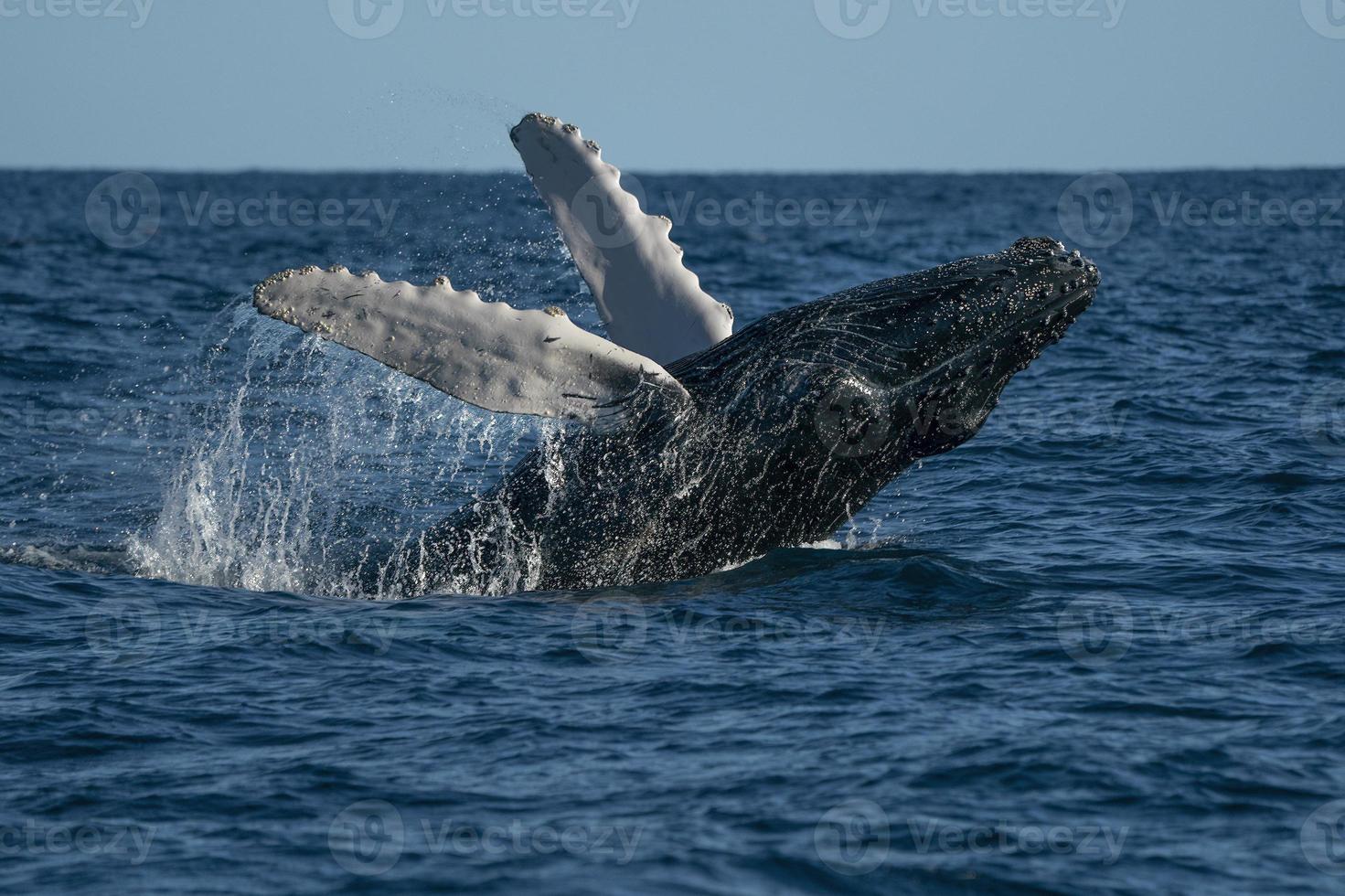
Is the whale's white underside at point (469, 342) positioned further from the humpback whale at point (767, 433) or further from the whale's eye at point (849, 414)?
the whale's eye at point (849, 414)

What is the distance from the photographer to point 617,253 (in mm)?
12812

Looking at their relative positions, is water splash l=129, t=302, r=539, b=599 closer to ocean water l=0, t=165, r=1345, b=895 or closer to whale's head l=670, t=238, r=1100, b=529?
ocean water l=0, t=165, r=1345, b=895

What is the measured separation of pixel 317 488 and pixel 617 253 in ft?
13.7

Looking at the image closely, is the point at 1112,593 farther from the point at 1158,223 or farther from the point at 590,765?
the point at 1158,223

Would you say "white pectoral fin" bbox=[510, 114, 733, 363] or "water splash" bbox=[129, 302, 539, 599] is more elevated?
"white pectoral fin" bbox=[510, 114, 733, 363]

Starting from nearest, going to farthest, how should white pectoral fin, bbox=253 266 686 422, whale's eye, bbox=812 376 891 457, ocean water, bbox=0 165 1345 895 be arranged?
ocean water, bbox=0 165 1345 895 < white pectoral fin, bbox=253 266 686 422 < whale's eye, bbox=812 376 891 457

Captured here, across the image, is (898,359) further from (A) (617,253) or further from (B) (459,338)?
(B) (459,338)

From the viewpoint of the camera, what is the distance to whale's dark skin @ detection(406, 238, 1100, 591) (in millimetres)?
11211

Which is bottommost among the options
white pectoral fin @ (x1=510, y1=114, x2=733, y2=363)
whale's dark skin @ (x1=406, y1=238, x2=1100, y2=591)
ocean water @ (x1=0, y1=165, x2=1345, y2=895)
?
ocean water @ (x1=0, y1=165, x2=1345, y2=895)

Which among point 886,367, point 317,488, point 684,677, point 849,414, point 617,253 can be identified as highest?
point 617,253

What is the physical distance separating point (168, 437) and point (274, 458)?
1.98 m

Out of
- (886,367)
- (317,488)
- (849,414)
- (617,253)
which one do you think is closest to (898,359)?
(886,367)

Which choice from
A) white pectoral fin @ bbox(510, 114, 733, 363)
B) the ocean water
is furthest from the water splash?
white pectoral fin @ bbox(510, 114, 733, 363)

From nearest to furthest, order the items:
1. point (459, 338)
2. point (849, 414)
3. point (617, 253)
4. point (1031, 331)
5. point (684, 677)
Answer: point (684, 677), point (459, 338), point (849, 414), point (1031, 331), point (617, 253)
